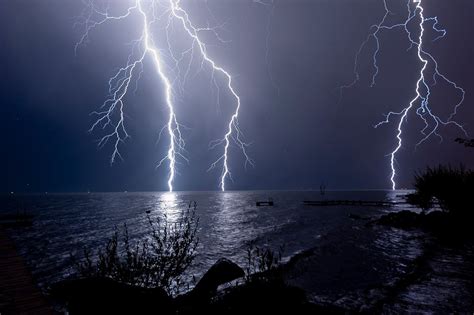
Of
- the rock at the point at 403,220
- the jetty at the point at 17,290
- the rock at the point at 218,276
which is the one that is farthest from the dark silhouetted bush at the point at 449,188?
the jetty at the point at 17,290

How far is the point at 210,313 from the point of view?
5438mm

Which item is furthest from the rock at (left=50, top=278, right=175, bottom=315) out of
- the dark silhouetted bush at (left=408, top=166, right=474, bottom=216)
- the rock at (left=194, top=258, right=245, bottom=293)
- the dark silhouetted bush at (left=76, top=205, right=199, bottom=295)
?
the dark silhouetted bush at (left=408, top=166, right=474, bottom=216)

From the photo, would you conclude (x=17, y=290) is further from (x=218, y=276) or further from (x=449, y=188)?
(x=449, y=188)

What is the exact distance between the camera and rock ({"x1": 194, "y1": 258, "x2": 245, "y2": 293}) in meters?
7.05

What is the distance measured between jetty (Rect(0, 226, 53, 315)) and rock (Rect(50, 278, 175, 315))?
1.06ft

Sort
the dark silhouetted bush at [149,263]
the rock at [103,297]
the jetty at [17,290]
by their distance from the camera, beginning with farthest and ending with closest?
the dark silhouetted bush at [149,263]
the rock at [103,297]
the jetty at [17,290]

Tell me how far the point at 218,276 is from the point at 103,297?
3320 mm

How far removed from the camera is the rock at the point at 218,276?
23.1ft

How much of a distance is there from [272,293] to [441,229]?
23292 millimetres

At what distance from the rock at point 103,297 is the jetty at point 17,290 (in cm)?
32

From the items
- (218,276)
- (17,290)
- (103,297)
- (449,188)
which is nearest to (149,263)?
(103,297)

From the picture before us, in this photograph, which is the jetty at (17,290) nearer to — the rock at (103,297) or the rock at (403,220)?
the rock at (103,297)

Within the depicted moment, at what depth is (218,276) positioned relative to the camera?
7.32m

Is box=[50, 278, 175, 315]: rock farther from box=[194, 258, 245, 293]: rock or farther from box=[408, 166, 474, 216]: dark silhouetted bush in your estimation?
box=[408, 166, 474, 216]: dark silhouetted bush
